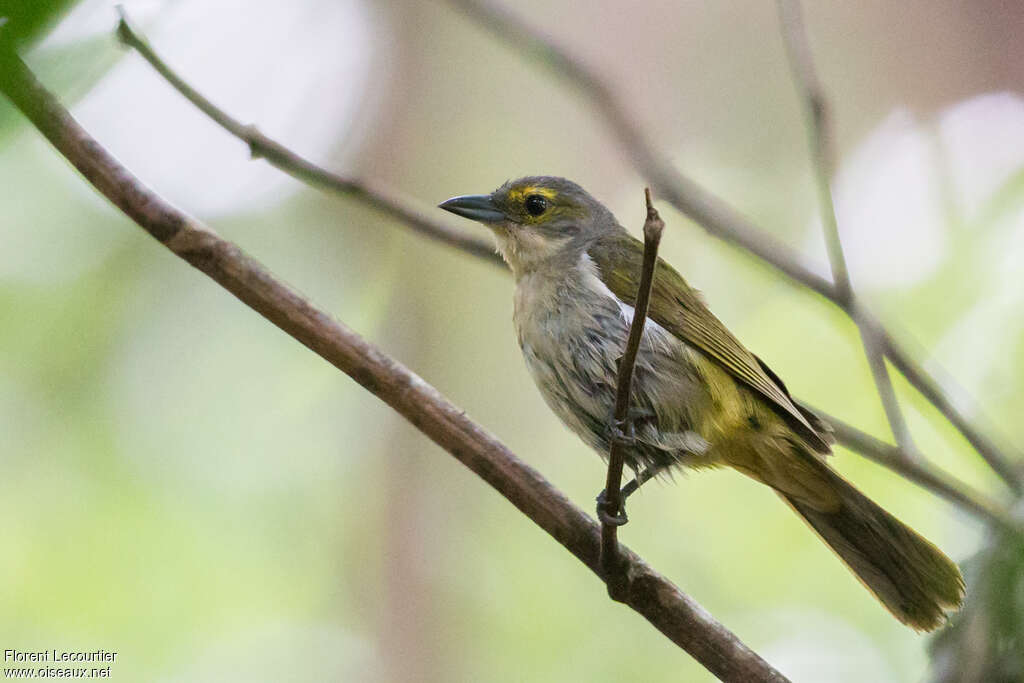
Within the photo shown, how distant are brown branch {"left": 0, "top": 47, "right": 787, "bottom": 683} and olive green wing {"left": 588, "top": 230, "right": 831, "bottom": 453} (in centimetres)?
90

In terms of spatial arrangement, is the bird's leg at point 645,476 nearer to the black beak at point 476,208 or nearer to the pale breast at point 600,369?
the pale breast at point 600,369

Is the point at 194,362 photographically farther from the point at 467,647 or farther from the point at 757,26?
the point at 757,26

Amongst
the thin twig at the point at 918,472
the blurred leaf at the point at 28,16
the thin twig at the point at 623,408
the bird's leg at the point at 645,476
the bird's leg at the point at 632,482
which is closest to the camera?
the blurred leaf at the point at 28,16

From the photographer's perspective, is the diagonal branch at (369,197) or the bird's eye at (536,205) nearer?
the diagonal branch at (369,197)

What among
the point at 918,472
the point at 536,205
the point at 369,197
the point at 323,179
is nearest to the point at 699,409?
the point at 918,472

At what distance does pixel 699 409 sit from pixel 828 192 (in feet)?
2.81

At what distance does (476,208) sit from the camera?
12.6 feet

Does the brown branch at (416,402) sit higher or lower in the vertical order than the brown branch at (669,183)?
lower

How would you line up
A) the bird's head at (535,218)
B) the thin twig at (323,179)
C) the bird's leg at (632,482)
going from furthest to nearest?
the bird's head at (535,218), the thin twig at (323,179), the bird's leg at (632,482)

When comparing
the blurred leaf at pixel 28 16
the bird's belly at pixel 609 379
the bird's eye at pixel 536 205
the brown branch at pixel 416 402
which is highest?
the bird's eye at pixel 536 205

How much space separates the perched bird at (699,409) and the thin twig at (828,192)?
31 centimetres

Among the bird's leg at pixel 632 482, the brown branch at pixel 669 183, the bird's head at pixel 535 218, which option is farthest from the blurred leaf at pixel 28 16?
the bird's head at pixel 535 218

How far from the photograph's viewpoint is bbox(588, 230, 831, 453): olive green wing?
3279mm

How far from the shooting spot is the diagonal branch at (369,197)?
246cm
